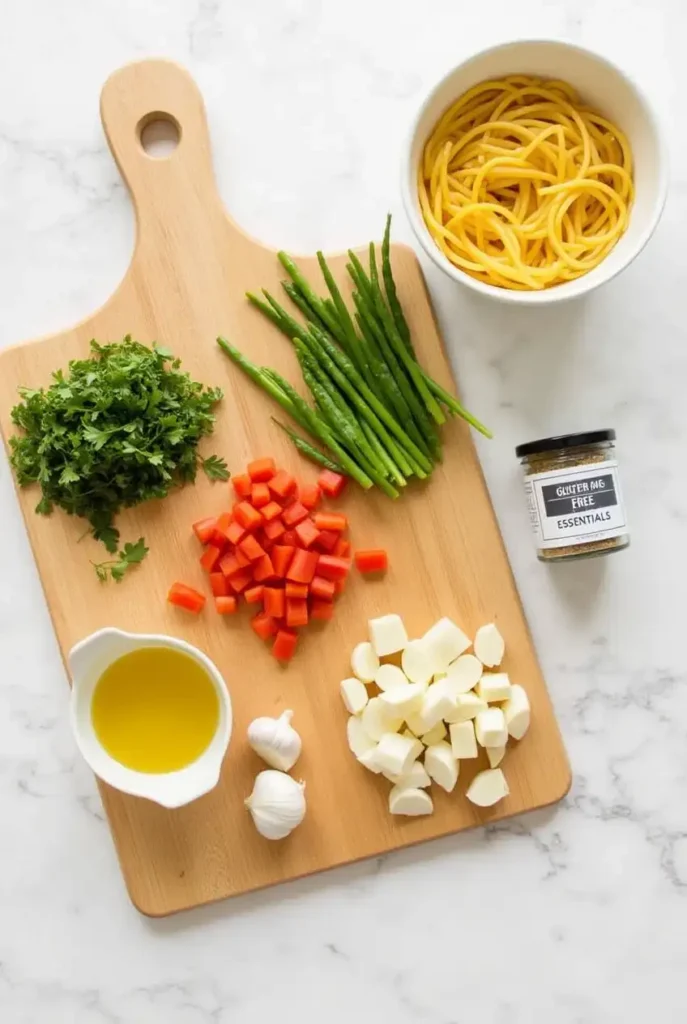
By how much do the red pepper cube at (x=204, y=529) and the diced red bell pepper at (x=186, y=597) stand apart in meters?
0.11

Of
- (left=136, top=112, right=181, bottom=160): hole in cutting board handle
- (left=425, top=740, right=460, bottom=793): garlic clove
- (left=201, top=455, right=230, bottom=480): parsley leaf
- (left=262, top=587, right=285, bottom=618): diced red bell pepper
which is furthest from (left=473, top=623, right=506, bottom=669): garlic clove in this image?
(left=136, top=112, right=181, bottom=160): hole in cutting board handle

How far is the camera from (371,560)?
1996 mm

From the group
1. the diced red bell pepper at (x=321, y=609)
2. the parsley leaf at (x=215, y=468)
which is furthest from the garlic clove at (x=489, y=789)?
the parsley leaf at (x=215, y=468)

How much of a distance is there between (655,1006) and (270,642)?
1.19m

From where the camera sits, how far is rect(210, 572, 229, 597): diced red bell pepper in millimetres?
1997

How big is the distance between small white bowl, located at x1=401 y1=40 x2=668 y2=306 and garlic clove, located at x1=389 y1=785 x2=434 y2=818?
103 centimetres

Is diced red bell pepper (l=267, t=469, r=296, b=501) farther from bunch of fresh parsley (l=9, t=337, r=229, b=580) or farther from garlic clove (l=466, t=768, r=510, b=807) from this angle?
garlic clove (l=466, t=768, r=510, b=807)

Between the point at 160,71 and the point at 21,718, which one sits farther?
the point at 21,718

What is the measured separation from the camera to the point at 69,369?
78.5 inches

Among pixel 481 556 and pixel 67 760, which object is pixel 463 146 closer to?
pixel 481 556

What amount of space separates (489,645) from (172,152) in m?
1.27

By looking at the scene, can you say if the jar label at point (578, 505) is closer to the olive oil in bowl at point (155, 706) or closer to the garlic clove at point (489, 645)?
the garlic clove at point (489, 645)

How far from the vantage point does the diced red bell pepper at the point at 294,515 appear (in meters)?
1.99

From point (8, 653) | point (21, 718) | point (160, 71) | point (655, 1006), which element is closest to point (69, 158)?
point (160, 71)
